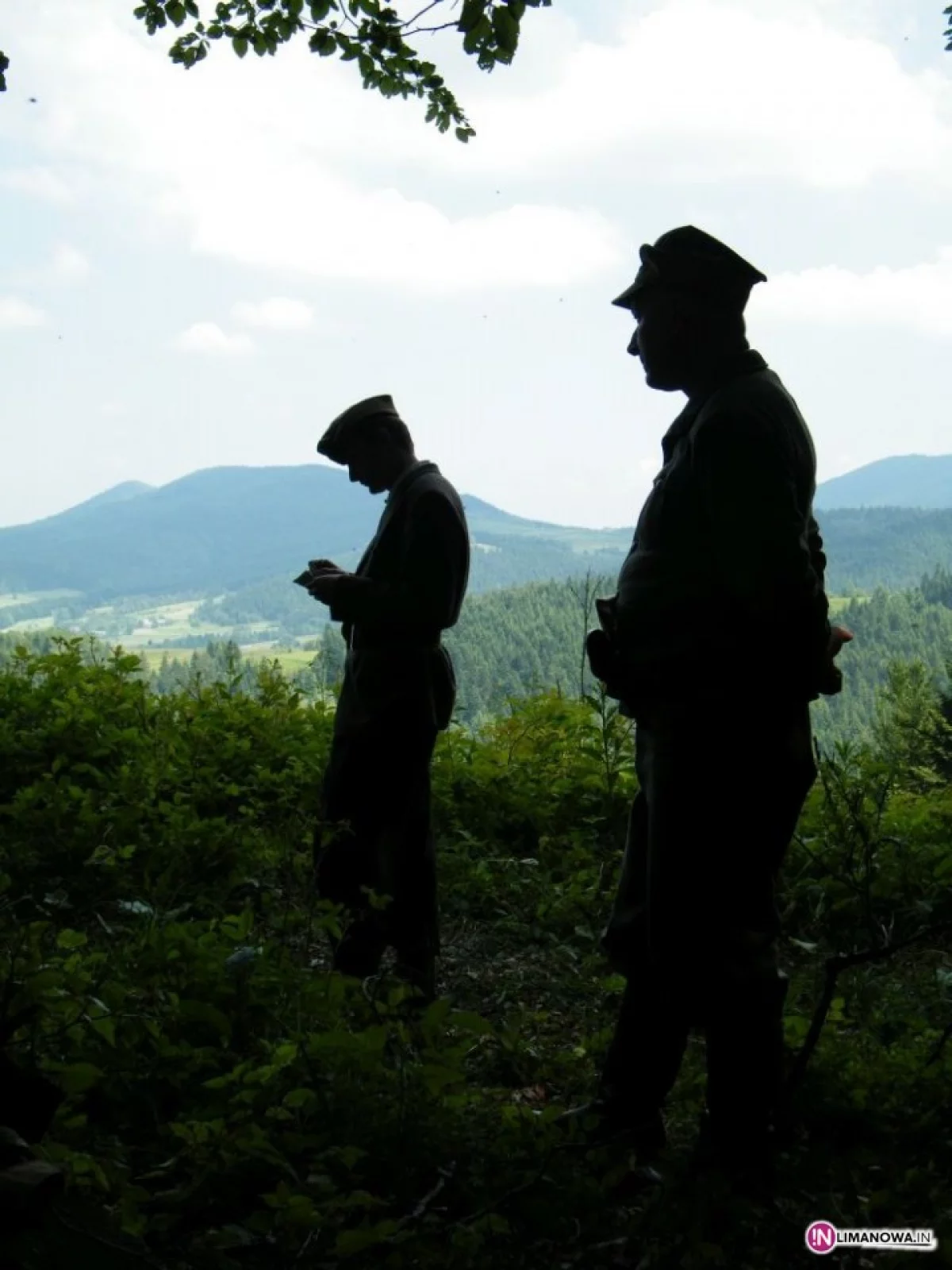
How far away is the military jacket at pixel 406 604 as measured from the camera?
14.2ft

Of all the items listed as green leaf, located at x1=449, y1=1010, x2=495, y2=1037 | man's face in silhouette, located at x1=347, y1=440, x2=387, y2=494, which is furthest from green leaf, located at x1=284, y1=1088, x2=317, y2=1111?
man's face in silhouette, located at x1=347, y1=440, x2=387, y2=494

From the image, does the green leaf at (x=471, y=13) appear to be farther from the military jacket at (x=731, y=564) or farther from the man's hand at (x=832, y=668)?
the man's hand at (x=832, y=668)

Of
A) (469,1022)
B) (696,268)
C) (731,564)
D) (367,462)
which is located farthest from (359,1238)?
(367,462)

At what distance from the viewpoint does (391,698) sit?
4.46 metres

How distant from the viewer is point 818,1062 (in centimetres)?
368

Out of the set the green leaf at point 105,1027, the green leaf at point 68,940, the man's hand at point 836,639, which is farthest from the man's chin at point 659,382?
the green leaf at point 68,940

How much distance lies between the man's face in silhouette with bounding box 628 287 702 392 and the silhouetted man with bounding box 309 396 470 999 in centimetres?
140

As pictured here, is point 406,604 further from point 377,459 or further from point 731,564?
point 731,564

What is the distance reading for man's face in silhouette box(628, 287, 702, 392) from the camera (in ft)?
9.86

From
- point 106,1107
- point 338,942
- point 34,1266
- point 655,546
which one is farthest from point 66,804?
point 34,1266

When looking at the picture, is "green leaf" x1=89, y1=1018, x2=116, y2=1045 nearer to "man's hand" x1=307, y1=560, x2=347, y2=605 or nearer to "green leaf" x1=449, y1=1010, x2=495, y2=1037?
"green leaf" x1=449, y1=1010, x2=495, y2=1037

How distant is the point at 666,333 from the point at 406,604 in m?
1.59

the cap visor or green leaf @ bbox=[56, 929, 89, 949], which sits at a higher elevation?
the cap visor

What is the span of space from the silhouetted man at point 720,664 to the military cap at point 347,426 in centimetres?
165
